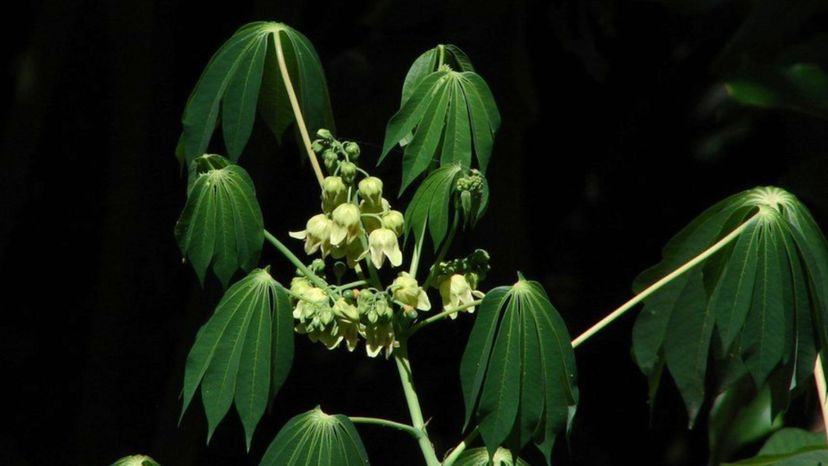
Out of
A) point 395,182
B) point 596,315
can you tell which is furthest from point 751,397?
point 395,182

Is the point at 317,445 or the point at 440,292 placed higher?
the point at 440,292

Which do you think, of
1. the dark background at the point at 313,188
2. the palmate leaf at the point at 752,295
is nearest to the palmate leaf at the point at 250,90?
the palmate leaf at the point at 752,295

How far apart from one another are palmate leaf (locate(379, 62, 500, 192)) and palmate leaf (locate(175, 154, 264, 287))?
0.12 meters

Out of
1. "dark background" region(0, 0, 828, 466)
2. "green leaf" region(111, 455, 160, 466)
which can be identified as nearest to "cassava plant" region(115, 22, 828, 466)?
"green leaf" region(111, 455, 160, 466)

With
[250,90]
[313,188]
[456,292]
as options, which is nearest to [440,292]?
[456,292]

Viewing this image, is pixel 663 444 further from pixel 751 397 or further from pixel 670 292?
pixel 670 292

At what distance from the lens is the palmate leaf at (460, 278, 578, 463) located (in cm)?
73

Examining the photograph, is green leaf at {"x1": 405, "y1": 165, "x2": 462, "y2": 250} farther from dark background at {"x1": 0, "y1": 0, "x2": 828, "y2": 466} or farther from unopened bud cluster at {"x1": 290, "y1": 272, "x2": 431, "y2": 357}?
dark background at {"x1": 0, "y1": 0, "x2": 828, "y2": 466}

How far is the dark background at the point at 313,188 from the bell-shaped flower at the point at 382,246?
1.13m

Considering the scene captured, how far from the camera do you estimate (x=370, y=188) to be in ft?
2.65

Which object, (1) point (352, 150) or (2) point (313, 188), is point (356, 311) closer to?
(1) point (352, 150)

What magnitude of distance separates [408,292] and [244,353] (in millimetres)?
121

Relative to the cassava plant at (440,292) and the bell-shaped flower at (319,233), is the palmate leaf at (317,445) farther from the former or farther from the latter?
the bell-shaped flower at (319,233)

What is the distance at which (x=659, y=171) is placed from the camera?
2064 millimetres
